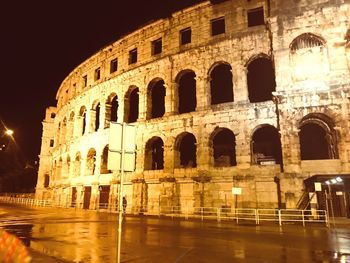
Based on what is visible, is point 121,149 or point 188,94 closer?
point 121,149

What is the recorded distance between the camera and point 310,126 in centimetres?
2294

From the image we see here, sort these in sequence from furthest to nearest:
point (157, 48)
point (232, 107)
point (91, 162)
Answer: point (91, 162) → point (157, 48) → point (232, 107)

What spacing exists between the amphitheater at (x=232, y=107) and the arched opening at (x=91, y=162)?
96mm

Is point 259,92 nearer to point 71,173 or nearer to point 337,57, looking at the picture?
point 337,57

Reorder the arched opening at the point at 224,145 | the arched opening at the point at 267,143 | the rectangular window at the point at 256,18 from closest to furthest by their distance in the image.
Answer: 1. the rectangular window at the point at 256,18
2. the arched opening at the point at 267,143
3. the arched opening at the point at 224,145

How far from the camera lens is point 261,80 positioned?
25.1 m

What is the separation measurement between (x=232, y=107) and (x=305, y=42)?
226 inches

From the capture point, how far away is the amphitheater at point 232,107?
16438 mm

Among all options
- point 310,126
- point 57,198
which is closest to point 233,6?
point 310,126

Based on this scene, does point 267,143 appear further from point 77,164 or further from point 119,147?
point 119,147

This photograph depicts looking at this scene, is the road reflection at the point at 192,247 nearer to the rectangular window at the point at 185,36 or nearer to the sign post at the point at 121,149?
the sign post at the point at 121,149

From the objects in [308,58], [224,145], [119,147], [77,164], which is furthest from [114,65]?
[119,147]

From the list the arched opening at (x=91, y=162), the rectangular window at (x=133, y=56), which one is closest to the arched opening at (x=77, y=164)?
the arched opening at (x=91, y=162)

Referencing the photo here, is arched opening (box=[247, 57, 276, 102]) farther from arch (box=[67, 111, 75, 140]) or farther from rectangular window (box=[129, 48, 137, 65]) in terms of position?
arch (box=[67, 111, 75, 140])
